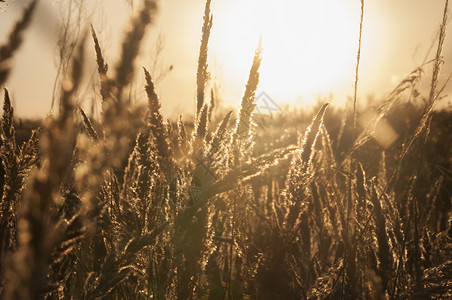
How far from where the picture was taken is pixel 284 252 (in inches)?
38.8

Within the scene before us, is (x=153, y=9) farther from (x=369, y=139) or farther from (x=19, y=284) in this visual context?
(x=369, y=139)

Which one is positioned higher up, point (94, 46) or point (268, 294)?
point (94, 46)

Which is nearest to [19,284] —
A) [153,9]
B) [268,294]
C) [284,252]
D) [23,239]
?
[23,239]

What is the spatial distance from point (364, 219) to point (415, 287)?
8.8 inches

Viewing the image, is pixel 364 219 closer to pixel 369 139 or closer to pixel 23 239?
pixel 369 139

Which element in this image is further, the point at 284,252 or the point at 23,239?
the point at 284,252

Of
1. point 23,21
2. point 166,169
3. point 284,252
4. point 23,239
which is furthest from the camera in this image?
point 284,252

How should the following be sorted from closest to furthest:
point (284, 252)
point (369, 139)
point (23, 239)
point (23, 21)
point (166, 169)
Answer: point (23, 239) → point (23, 21) → point (166, 169) → point (284, 252) → point (369, 139)

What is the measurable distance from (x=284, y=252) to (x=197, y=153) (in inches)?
15.7

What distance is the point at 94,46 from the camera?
69 centimetres

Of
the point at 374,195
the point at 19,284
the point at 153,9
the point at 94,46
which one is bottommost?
the point at 19,284

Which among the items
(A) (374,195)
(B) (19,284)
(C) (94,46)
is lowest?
(B) (19,284)

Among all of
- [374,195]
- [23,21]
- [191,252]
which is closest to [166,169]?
[191,252]

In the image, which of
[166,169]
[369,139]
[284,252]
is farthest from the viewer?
[369,139]
